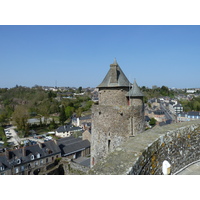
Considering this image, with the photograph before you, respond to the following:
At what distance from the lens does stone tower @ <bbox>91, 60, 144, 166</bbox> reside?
7426mm

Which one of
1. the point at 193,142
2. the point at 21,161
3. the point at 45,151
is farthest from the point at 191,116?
the point at 193,142

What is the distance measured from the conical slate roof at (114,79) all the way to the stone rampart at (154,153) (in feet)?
14.9

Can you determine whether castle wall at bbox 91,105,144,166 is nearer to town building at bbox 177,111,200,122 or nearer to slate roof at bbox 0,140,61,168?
slate roof at bbox 0,140,61,168

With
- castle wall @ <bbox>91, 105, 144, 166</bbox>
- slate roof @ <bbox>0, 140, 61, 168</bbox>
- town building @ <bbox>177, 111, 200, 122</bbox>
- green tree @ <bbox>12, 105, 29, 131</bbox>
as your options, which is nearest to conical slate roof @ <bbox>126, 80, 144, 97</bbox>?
castle wall @ <bbox>91, 105, 144, 166</bbox>

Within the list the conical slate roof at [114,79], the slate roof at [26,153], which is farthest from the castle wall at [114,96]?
the slate roof at [26,153]

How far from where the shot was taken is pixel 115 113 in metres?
7.48

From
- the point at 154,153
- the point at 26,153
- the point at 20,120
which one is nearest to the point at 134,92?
the point at 154,153

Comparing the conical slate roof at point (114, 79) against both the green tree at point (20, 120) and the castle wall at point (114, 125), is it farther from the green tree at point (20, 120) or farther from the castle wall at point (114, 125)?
the green tree at point (20, 120)

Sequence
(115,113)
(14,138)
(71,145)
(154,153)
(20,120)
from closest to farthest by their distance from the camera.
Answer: (154,153) → (115,113) → (71,145) → (14,138) → (20,120)

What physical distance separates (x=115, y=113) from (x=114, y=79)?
1600mm

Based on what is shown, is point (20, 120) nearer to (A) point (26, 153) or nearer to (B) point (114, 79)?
(A) point (26, 153)

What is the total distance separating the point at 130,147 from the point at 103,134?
5161 millimetres

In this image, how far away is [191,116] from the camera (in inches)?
1519

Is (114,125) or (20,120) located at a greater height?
(114,125)
